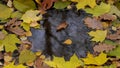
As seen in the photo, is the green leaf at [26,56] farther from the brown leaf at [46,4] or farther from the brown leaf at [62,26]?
the brown leaf at [46,4]

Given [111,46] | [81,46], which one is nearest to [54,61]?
[81,46]

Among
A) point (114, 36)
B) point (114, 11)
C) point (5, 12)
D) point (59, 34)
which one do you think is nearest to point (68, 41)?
point (59, 34)

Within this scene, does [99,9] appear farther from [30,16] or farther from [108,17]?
[30,16]

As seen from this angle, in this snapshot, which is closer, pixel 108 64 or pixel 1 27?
pixel 108 64

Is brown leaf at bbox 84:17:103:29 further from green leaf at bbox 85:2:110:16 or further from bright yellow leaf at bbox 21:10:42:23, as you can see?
bright yellow leaf at bbox 21:10:42:23

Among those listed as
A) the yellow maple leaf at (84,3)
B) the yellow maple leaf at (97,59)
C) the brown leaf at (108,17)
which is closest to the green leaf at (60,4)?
the yellow maple leaf at (84,3)

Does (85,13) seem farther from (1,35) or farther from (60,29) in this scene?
(1,35)

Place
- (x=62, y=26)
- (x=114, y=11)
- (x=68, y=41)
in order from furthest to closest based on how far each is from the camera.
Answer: (x=114, y=11), (x=62, y=26), (x=68, y=41)
